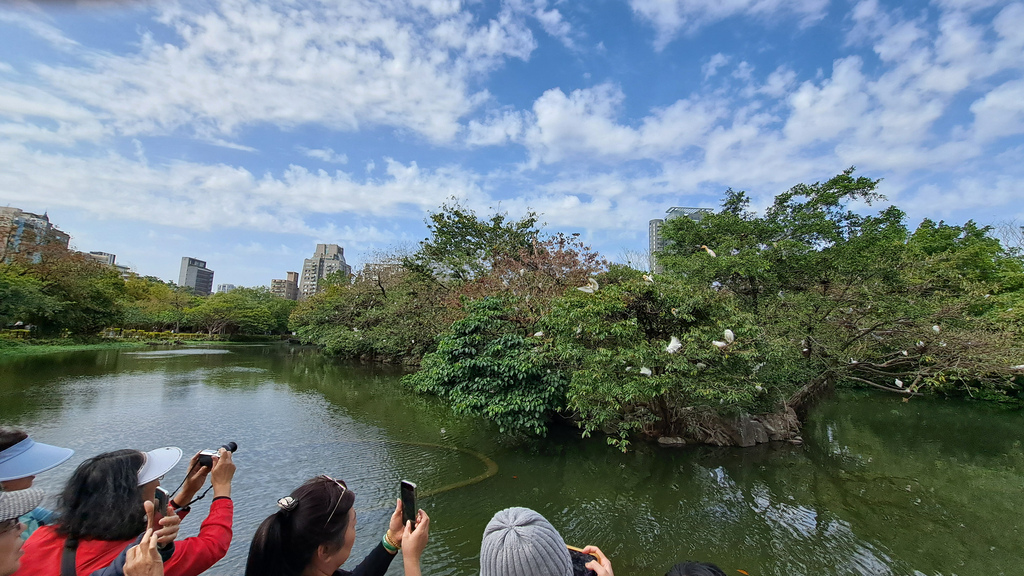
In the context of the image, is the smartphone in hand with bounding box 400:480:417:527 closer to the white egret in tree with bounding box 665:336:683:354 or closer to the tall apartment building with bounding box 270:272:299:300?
the white egret in tree with bounding box 665:336:683:354

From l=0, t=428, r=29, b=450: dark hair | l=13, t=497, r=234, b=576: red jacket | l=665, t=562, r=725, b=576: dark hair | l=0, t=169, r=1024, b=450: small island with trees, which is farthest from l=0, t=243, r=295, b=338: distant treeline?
l=665, t=562, r=725, b=576: dark hair

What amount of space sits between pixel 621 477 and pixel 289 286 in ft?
320

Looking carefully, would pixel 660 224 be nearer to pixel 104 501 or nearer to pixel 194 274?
pixel 104 501

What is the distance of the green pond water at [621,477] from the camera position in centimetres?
451

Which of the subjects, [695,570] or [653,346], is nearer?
[695,570]

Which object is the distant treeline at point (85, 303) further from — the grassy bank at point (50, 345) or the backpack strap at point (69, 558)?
the backpack strap at point (69, 558)

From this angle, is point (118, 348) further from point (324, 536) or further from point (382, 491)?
point (324, 536)

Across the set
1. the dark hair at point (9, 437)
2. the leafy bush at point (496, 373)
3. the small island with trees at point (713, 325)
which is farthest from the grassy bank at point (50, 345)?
the dark hair at point (9, 437)

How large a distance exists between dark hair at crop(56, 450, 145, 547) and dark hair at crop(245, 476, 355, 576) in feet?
1.88

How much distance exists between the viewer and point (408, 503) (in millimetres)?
1529

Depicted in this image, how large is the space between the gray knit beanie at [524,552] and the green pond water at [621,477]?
11.0 feet

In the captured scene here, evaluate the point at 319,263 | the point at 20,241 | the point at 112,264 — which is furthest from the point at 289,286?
the point at 20,241

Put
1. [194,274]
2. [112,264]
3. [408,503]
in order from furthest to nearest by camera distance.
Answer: [194,274] → [112,264] → [408,503]

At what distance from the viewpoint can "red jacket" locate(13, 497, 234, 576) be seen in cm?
148
